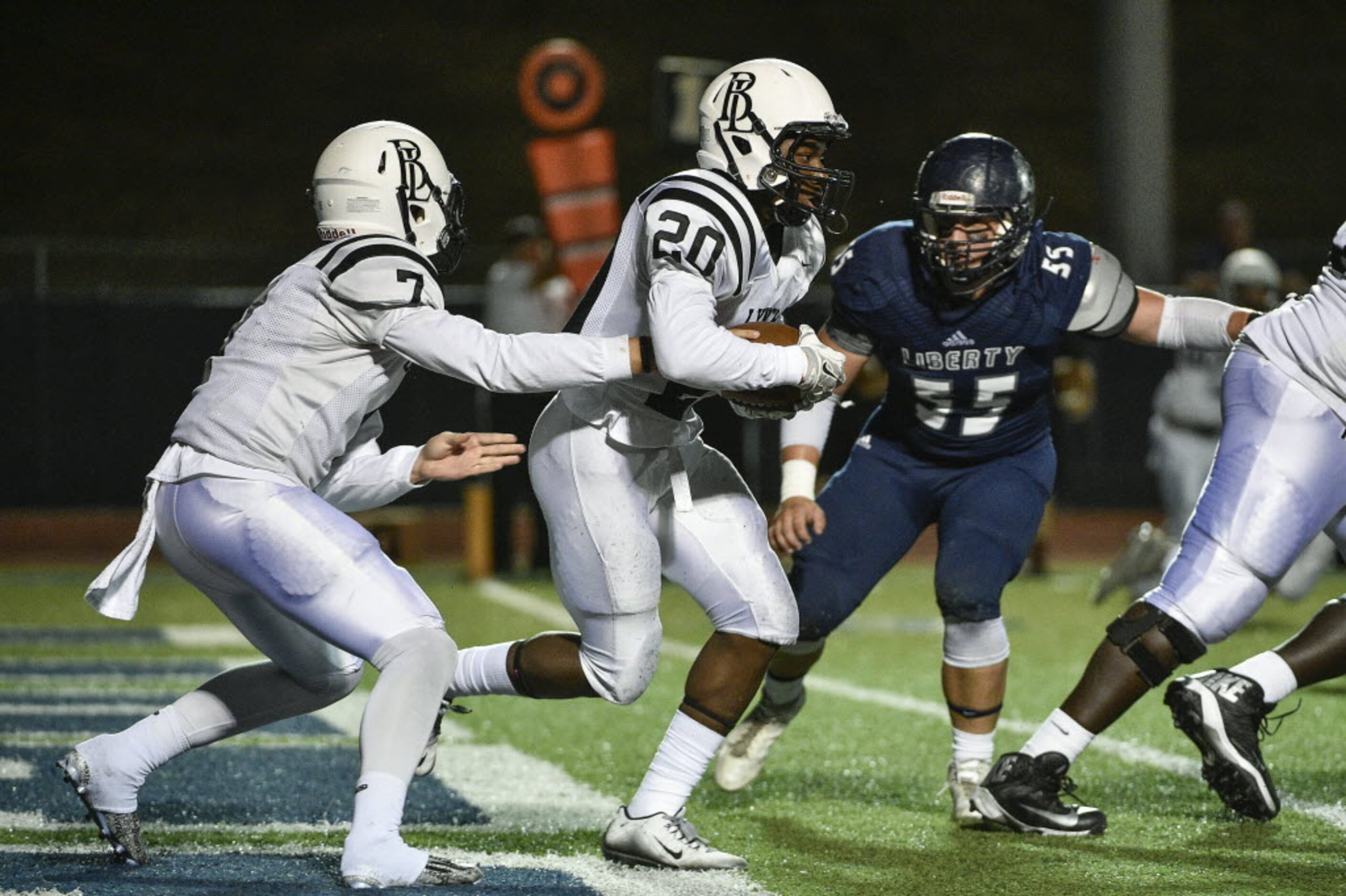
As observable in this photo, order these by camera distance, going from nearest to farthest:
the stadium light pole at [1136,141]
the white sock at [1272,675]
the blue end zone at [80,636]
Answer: the white sock at [1272,675]
the blue end zone at [80,636]
the stadium light pole at [1136,141]

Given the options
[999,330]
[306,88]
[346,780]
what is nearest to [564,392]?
[999,330]

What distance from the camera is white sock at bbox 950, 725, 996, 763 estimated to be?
417 cm

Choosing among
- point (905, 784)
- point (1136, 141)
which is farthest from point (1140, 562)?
point (1136, 141)

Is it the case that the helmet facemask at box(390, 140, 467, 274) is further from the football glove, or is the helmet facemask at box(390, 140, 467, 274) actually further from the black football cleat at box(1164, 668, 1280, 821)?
the black football cleat at box(1164, 668, 1280, 821)

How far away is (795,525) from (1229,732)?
100 centimetres

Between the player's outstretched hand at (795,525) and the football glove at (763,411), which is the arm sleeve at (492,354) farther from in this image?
the player's outstretched hand at (795,525)

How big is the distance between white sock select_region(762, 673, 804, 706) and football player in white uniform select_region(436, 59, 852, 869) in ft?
2.19

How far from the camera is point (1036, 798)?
3818 mm

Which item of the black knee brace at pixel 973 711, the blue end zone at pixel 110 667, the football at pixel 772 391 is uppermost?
the football at pixel 772 391

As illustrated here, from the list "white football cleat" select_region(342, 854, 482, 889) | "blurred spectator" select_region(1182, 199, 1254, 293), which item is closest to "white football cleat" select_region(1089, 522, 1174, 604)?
"blurred spectator" select_region(1182, 199, 1254, 293)

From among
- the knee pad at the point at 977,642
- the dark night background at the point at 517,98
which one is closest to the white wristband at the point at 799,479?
the knee pad at the point at 977,642

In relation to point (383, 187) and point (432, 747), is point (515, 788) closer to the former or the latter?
point (432, 747)

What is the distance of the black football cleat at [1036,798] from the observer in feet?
12.5

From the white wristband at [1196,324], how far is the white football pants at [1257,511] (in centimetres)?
24
